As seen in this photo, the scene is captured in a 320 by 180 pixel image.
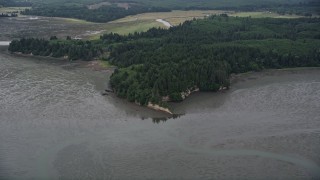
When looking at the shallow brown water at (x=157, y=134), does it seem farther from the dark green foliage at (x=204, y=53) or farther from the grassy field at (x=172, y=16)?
the grassy field at (x=172, y=16)

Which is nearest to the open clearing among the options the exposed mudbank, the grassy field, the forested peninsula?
the grassy field

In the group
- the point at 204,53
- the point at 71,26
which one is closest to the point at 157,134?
the point at 204,53

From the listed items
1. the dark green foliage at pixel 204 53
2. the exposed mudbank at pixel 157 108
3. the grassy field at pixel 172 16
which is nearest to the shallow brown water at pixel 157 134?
the exposed mudbank at pixel 157 108

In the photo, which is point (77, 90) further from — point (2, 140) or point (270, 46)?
point (270, 46)

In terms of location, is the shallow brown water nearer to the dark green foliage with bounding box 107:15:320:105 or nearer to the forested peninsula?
the forested peninsula

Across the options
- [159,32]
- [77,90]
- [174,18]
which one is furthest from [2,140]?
[174,18]
